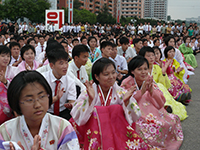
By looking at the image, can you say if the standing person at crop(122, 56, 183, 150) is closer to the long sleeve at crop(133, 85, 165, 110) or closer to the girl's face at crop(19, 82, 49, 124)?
the long sleeve at crop(133, 85, 165, 110)

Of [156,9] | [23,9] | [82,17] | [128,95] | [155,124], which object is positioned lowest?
[155,124]

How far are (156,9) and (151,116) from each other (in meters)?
177

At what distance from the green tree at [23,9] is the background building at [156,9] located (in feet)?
436

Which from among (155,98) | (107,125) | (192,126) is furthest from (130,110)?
(192,126)

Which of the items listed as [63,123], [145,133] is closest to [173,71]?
[145,133]

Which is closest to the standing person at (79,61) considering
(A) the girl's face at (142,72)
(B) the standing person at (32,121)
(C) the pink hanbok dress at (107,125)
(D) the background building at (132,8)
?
(A) the girl's face at (142,72)

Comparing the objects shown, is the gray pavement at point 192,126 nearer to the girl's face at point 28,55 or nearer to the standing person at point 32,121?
the standing person at point 32,121

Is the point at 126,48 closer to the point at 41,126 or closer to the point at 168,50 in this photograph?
the point at 168,50

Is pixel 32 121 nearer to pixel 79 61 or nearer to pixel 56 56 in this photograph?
pixel 56 56

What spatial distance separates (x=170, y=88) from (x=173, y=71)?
3.15 ft

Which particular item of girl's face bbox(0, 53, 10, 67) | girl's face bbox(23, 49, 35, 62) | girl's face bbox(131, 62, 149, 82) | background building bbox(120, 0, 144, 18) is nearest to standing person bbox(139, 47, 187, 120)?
girl's face bbox(131, 62, 149, 82)

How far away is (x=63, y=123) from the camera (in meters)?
2.12

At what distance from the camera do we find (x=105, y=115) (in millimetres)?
3021

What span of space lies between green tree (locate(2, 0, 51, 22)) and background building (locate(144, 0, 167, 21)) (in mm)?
132803
